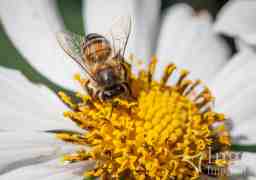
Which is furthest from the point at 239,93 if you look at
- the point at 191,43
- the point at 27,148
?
the point at 27,148

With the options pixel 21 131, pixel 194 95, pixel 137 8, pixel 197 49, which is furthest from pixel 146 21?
pixel 21 131

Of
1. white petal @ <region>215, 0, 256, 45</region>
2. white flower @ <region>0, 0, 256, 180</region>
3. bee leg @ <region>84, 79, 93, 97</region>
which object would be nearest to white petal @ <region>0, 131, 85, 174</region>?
white flower @ <region>0, 0, 256, 180</region>

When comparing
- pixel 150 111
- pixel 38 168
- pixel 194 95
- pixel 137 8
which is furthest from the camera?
pixel 137 8

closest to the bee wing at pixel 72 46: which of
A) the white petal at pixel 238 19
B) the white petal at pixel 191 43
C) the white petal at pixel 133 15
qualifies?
the white petal at pixel 133 15

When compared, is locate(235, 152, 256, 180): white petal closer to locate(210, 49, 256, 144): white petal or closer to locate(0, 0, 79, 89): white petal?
locate(210, 49, 256, 144): white petal

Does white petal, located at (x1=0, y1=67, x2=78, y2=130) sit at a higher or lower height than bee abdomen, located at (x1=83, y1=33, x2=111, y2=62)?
lower

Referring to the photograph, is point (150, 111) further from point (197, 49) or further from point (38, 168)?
point (197, 49)
